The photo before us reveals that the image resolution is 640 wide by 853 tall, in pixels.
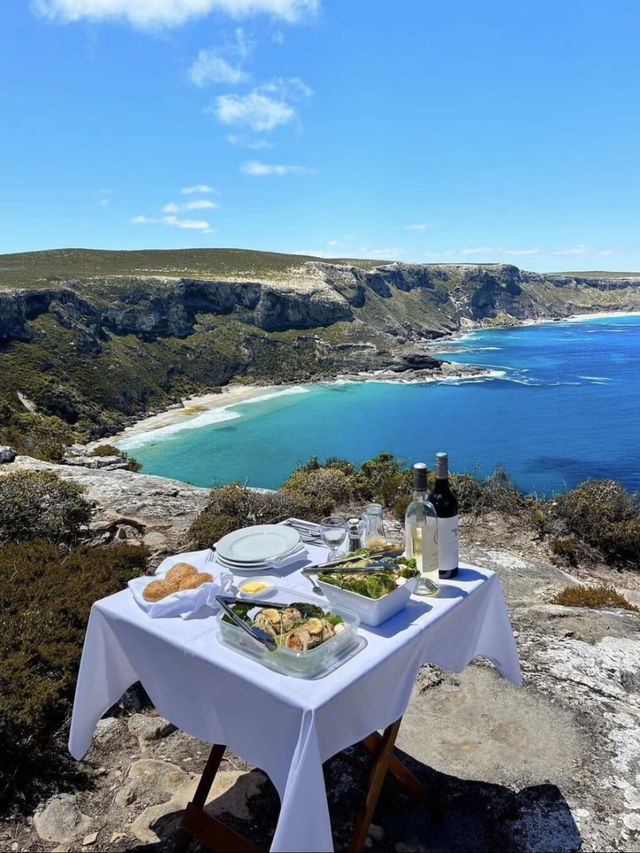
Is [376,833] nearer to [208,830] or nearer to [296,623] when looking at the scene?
[208,830]

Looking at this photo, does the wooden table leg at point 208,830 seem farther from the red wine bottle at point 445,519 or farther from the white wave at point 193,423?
the white wave at point 193,423

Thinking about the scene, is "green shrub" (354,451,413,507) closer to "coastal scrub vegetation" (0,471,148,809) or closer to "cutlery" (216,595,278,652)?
"coastal scrub vegetation" (0,471,148,809)

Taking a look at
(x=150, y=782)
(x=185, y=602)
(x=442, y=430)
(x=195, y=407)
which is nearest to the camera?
(x=185, y=602)

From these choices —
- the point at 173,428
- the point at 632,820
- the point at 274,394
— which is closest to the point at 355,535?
the point at 632,820

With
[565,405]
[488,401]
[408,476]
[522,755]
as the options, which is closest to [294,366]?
[488,401]

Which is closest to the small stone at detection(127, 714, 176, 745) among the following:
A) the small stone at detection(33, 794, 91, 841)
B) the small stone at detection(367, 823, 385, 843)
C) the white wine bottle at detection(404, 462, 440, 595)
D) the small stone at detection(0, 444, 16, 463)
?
the small stone at detection(33, 794, 91, 841)

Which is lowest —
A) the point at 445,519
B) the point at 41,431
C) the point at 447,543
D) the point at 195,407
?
the point at 195,407
